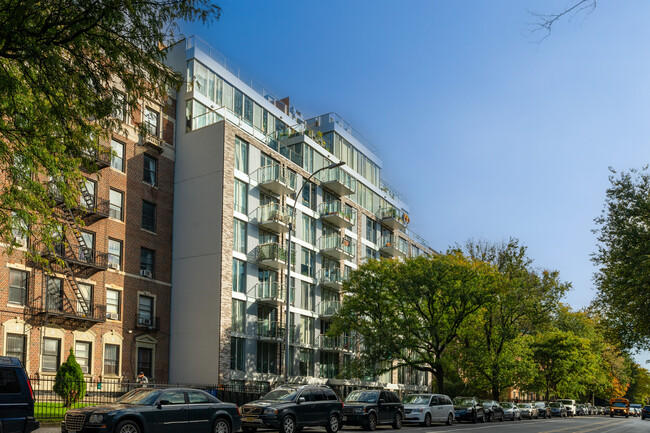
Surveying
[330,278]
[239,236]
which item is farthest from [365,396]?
[330,278]

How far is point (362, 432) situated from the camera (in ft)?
86.2

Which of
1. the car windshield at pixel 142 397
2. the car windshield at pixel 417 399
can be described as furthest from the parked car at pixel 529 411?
the car windshield at pixel 142 397

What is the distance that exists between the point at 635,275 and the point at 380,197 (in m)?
36.4

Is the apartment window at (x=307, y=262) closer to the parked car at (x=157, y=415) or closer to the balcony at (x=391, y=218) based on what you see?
the balcony at (x=391, y=218)

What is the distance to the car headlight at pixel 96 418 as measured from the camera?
15631 millimetres

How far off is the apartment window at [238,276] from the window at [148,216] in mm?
5482

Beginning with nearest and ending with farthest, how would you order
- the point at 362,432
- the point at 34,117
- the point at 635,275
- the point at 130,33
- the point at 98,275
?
the point at 130,33 < the point at 34,117 < the point at 362,432 < the point at 635,275 < the point at 98,275

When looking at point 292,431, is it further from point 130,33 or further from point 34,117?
point 130,33

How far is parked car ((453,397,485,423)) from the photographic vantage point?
4028 centimetres

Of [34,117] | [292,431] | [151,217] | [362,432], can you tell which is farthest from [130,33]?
[151,217]

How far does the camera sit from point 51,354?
3203 cm

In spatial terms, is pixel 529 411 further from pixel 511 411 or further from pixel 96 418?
pixel 96 418

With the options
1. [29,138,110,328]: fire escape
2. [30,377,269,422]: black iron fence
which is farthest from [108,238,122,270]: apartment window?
[30,377,269,422]: black iron fence

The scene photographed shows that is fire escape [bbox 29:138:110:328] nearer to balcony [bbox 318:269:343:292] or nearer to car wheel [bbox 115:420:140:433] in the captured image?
car wheel [bbox 115:420:140:433]
